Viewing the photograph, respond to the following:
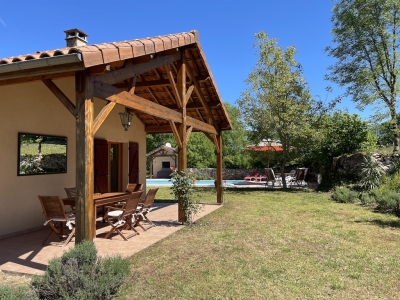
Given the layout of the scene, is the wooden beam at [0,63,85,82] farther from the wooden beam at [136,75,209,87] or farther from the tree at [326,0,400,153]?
the tree at [326,0,400,153]

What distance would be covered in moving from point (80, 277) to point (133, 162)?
8261 mm

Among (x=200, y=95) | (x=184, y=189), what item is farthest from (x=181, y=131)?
(x=200, y=95)

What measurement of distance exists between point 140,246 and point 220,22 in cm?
1405

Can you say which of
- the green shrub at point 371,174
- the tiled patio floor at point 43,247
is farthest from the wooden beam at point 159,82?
the green shrub at point 371,174

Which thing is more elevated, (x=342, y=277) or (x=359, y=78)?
(x=359, y=78)

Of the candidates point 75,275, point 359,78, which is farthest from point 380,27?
point 75,275

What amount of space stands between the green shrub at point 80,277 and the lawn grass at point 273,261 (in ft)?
0.92

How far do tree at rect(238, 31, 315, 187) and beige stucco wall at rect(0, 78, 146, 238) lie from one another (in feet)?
37.2

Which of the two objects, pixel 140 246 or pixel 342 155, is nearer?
pixel 140 246

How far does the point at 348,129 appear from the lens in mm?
15781

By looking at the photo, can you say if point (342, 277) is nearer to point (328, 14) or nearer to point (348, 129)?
point (348, 129)

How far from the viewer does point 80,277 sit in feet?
9.96

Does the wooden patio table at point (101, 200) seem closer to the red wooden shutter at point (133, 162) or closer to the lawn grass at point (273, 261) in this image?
the lawn grass at point (273, 261)

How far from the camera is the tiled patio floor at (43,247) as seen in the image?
166 inches
